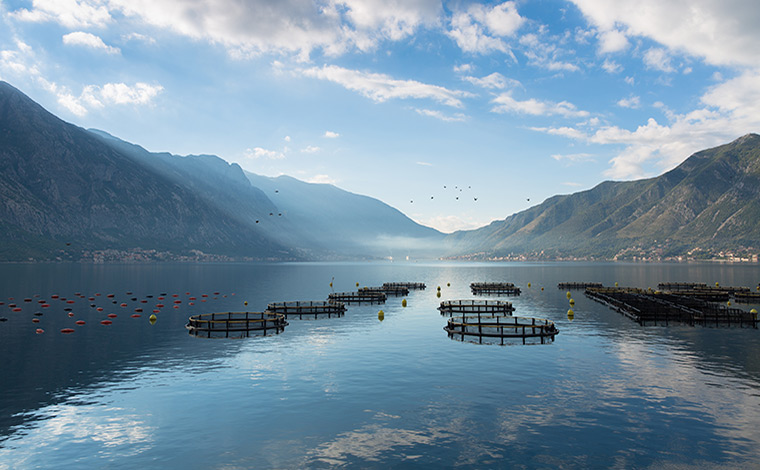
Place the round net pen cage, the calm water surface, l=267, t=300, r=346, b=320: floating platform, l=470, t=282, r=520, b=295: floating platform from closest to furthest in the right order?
the calm water surface → the round net pen cage → l=267, t=300, r=346, b=320: floating platform → l=470, t=282, r=520, b=295: floating platform

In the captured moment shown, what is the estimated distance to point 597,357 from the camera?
2201 inches

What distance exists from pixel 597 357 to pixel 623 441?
87.8ft

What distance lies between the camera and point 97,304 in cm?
10944

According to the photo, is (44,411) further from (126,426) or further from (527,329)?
(527,329)

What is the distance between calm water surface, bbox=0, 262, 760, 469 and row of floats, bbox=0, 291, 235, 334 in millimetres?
12002

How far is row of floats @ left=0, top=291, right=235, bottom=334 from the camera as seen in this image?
84.5 meters

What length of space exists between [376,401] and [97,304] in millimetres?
94503

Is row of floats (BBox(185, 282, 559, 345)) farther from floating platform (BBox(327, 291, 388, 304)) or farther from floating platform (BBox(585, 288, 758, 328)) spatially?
floating platform (BBox(585, 288, 758, 328))

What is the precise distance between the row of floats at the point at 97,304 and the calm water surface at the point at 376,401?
39.4 feet

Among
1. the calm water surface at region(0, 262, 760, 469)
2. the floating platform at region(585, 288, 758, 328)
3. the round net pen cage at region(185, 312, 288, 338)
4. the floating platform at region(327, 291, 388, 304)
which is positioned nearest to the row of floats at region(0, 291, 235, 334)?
the calm water surface at region(0, 262, 760, 469)

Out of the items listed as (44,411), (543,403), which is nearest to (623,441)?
(543,403)

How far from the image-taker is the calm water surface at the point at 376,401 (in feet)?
95.1

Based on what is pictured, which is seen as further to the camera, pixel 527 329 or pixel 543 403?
pixel 527 329

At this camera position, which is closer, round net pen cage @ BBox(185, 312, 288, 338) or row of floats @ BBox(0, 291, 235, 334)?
round net pen cage @ BBox(185, 312, 288, 338)
